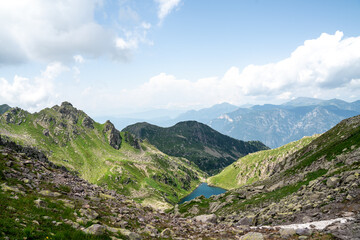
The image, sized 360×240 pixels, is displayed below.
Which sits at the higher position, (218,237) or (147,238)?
(147,238)

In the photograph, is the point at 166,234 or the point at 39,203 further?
the point at 166,234

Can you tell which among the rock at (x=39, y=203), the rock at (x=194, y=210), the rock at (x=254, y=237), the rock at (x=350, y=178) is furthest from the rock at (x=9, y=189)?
the rock at (x=194, y=210)

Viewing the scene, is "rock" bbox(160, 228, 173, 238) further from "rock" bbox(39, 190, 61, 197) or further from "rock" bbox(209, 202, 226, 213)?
"rock" bbox(209, 202, 226, 213)

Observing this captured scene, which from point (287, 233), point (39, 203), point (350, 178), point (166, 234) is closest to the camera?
Answer: point (39, 203)

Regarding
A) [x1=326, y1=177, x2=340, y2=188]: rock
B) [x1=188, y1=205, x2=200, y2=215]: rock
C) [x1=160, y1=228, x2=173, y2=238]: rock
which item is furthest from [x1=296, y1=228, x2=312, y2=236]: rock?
[x1=188, y1=205, x2=200, y2=215]: rock

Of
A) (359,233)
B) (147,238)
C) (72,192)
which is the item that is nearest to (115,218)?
(147,238)

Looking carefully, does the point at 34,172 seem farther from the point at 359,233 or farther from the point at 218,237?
the point at 359,233

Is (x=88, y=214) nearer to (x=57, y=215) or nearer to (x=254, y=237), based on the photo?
(x=57, y=215)

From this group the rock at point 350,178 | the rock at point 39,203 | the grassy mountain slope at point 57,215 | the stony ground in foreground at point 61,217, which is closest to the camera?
the grassy mountain slope at point 57,215

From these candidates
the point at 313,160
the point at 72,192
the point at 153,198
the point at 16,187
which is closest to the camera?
the point at 16,187

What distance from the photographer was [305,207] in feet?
95.9

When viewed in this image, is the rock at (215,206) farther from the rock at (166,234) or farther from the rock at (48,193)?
the rock at (48,193)

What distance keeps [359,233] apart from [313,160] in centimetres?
6346

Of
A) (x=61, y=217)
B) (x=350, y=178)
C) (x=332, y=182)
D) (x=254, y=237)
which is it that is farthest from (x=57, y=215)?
(x=332, y=182)
